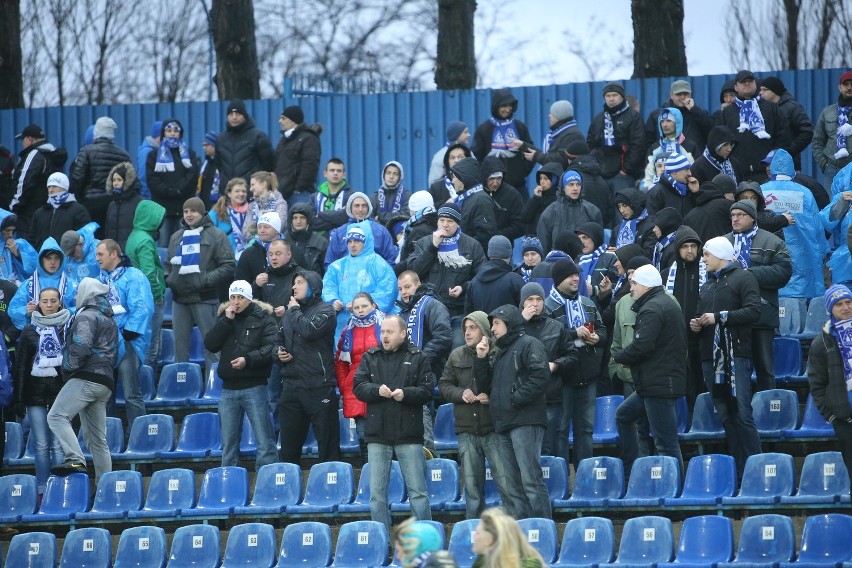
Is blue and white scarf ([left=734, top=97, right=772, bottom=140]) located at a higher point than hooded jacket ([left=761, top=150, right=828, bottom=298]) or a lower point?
higher

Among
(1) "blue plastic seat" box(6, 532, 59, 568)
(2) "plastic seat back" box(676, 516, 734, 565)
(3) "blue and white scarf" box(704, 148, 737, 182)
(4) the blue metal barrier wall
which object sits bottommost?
(1) "blue plastic seat" box(6, 532, 59, 568)

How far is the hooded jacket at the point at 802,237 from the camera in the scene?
46.3 ft

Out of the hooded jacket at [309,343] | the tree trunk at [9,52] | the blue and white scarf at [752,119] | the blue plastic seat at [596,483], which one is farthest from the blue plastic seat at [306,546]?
the tree trunk at [9,52]

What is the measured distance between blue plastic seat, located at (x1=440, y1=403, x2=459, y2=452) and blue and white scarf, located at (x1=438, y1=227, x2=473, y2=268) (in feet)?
4.25

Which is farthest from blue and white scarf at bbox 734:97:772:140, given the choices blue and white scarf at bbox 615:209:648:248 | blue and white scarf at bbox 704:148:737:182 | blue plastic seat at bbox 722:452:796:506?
blue plastic seat at bbox 722:452:796:506

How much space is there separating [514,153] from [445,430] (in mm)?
4263

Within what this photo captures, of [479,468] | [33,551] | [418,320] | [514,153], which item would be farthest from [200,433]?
[514,153]

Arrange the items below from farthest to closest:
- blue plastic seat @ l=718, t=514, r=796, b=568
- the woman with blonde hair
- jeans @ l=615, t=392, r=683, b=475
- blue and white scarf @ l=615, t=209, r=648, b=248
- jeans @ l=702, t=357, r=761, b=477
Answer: blue and white scarf @ l=615, t=209, r=648, b=248
jeans @ l=702, t=357, r=761, b=477
jeans @ l=615, t=392, r=683, b=475
blue plastic seat @ l=718, t=514, r=796, b=568
the woman with blonde hair

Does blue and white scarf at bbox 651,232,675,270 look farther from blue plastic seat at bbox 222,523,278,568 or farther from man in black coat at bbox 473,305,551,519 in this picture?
blue plastic seat at bbox 222,523,278,568

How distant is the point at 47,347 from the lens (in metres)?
13.4

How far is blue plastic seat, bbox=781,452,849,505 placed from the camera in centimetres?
1135

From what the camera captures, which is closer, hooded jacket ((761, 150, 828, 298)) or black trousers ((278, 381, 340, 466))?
black trousers ((278, 381, 340, 466))

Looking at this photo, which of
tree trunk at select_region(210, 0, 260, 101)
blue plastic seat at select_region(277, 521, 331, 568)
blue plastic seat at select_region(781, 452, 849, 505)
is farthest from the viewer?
tree trunk at select_region(210, 0, 260, 101)

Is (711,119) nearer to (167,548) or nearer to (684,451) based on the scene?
(684,451)
